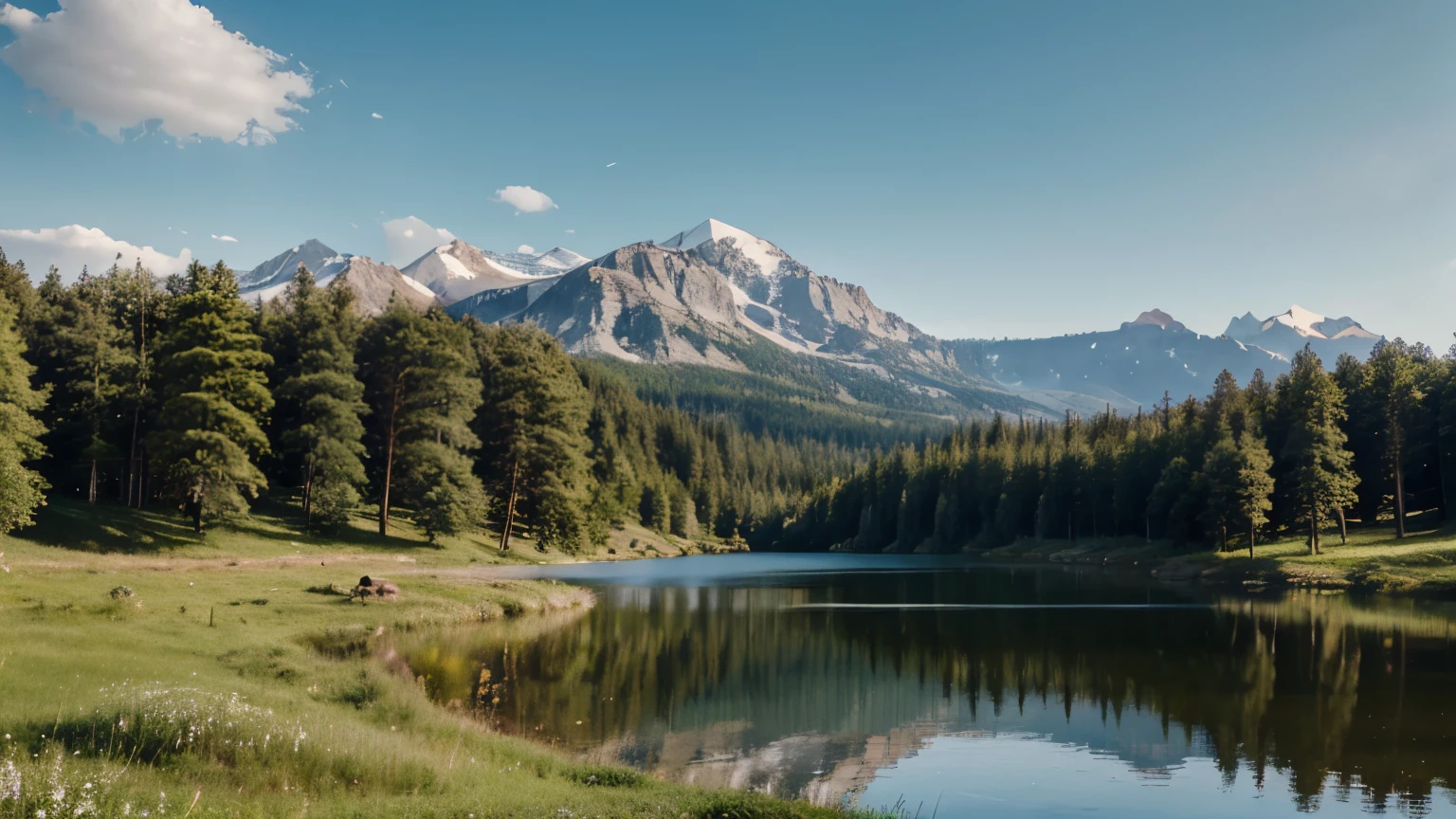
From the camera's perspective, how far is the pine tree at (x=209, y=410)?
58.8m

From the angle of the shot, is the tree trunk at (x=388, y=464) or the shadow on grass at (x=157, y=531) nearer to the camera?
the shadow on grass at (x=157, y=531)

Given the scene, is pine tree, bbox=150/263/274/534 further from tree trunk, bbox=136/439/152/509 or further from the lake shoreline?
the lake shoreline

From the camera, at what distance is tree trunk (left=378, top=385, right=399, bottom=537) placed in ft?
245

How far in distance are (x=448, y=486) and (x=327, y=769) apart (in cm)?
5861

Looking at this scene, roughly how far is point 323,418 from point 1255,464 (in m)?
89.8

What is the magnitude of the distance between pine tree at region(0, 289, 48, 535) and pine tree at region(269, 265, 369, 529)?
642 inches

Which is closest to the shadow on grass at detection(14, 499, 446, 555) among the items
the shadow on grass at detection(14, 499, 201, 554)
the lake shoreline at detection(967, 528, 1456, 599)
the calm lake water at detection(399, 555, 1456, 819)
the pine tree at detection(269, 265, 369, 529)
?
the shadow on grass at detection(14, 499, 201, 554)

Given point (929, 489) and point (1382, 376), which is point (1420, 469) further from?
point (929, 489)

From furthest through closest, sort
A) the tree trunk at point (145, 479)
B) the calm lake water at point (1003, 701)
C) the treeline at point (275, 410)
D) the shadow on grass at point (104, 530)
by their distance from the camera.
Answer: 1. the tree trunk at point (145, 479)
2. the treeline at point (275, 410)
3. the shadow on grass at point (104, 530)
4. the calm lake water at point (1003, 701)

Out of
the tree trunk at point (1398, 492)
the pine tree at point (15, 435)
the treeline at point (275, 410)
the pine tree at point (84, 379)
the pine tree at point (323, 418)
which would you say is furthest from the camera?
the tree trunk at point (1398, 492)

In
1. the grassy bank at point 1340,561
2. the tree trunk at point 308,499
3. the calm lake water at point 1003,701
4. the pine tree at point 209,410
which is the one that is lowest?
the calm lake water at point 1003,701

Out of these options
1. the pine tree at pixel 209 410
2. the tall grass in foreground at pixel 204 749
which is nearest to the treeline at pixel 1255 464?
the tall grass in foreground at pixel 204 749

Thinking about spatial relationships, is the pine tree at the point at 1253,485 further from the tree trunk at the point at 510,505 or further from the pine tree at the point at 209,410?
the pine tree at the point at 209,410

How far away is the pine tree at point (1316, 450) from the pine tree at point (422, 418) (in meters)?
77.8
